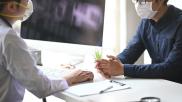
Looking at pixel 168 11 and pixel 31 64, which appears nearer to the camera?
pixel 31 64

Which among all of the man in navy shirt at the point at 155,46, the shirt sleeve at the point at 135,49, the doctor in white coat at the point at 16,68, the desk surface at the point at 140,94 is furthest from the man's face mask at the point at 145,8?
the doctor in white coat at the point at 16,68

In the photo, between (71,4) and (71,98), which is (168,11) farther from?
(71,98)

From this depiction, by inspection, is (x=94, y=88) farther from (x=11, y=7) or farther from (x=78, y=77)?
(x=11, y=7)

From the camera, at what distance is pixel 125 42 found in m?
2.78

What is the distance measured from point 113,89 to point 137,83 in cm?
20

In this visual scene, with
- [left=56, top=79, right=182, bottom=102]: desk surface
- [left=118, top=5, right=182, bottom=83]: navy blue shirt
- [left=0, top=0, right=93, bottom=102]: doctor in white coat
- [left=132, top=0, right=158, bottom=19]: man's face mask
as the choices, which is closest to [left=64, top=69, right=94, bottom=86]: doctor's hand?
[left=0, top=0, right=93, bottom=102]: doctor in white coat

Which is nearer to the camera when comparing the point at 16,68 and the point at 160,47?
the point at 16,68

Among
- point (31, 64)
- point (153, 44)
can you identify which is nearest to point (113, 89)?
point (31, 64)

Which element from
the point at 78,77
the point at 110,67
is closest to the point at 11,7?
the point at 78,77

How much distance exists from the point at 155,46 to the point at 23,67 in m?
0.97

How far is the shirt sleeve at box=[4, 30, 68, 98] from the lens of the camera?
1517 mm

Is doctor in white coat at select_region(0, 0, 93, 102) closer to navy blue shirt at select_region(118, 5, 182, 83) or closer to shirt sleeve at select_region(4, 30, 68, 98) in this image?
shirt sleeve at select_region(4, 30, 68, 98)

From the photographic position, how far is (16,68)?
4.99 ft

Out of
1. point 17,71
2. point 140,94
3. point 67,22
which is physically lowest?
point 140,94
